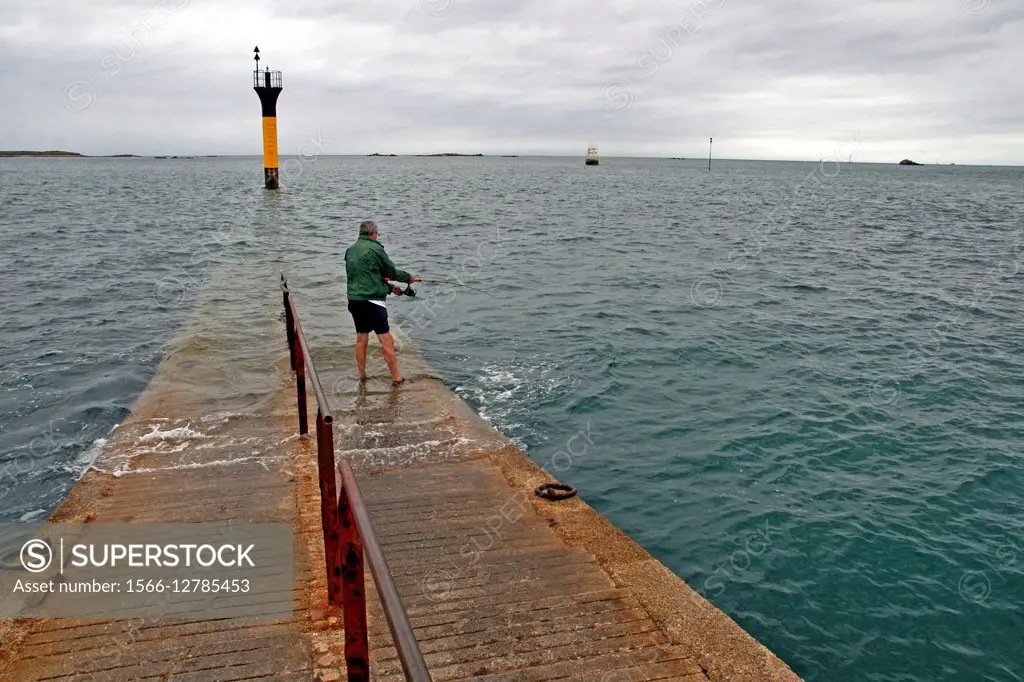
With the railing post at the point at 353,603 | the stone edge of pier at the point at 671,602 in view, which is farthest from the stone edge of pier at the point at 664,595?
the railing post at the point at 353,603

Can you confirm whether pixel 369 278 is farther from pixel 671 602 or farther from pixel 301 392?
pixel 671 602

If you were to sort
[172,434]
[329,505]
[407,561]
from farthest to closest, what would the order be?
[172,434] < [407,561] < [329,505]

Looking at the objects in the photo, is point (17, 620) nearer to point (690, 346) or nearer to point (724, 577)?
point (724, 577)

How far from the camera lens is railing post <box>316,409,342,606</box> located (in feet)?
13.7

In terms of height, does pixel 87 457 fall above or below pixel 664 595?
below

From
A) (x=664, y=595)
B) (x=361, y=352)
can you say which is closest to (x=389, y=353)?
(x=361, y=352)

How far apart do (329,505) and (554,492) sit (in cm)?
230

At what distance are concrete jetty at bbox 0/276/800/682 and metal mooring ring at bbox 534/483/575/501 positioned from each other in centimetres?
7

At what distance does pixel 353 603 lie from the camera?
306 centimetres

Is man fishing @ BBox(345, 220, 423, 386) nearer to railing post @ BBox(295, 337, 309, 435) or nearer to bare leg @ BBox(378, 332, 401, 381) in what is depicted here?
bare leg @ BBox(378, 332, 401, 381)

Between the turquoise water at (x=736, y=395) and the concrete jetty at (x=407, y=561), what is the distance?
145 centimetres

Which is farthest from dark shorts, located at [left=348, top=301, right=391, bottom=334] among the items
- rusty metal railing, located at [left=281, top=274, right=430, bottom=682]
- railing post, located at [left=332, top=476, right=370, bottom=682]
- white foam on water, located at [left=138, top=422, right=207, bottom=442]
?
railing post, located at [left=332, top=476, right=370, bottom=682]

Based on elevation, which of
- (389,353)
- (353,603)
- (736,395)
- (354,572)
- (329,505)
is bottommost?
(736,395)

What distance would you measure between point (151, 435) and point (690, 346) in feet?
31.7
